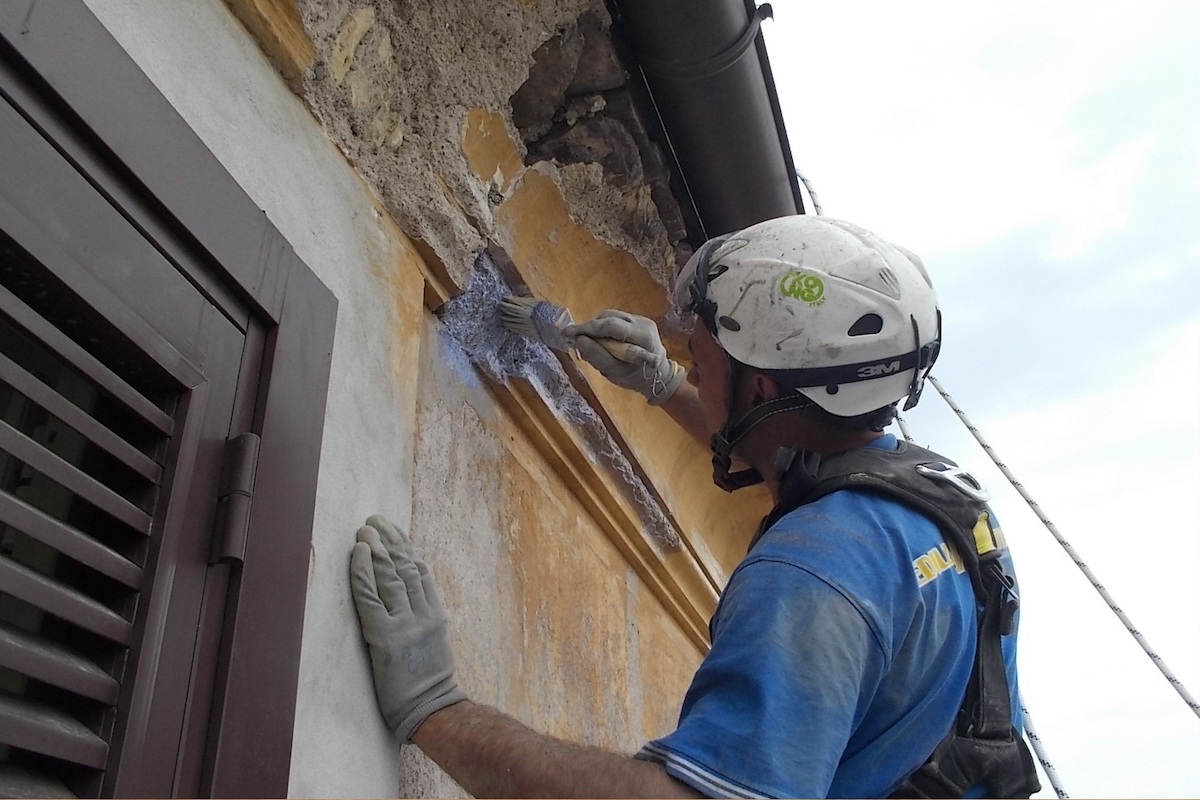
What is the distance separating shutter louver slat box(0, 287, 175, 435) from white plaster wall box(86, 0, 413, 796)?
31 cm

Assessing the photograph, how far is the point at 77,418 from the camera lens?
37.2 inches

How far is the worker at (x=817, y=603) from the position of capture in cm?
117

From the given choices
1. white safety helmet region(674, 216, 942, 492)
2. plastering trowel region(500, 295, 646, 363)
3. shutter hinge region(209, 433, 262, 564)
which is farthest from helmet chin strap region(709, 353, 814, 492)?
shutter hinge region(209, 433, 262, 564)

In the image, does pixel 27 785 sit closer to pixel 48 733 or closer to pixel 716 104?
pixel 48 733

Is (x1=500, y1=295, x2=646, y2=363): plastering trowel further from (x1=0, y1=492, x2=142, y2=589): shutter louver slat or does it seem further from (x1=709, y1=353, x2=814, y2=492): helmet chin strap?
(x1=0, y1=492, x2=142, y2=589): shutter louver slat

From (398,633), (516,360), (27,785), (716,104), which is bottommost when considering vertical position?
(27,785)

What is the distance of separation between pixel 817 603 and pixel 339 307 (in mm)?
839

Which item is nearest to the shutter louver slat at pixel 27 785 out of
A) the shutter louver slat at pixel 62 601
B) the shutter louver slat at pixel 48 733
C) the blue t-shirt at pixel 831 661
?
the shutter louver slat at pixel 48 733

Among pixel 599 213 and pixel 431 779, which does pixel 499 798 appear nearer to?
pixel 431 779

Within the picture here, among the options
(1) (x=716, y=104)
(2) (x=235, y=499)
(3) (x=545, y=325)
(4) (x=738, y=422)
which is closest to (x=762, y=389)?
(4) (x=738, y=422)

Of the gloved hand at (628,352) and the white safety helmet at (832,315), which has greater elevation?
the gloved hand at (628,352)

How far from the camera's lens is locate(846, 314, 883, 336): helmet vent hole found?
5.52ft

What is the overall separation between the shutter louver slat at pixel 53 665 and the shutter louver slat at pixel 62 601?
30mm

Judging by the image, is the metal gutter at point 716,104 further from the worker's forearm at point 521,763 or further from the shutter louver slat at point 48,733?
the shutter louver slat at point 48,733
